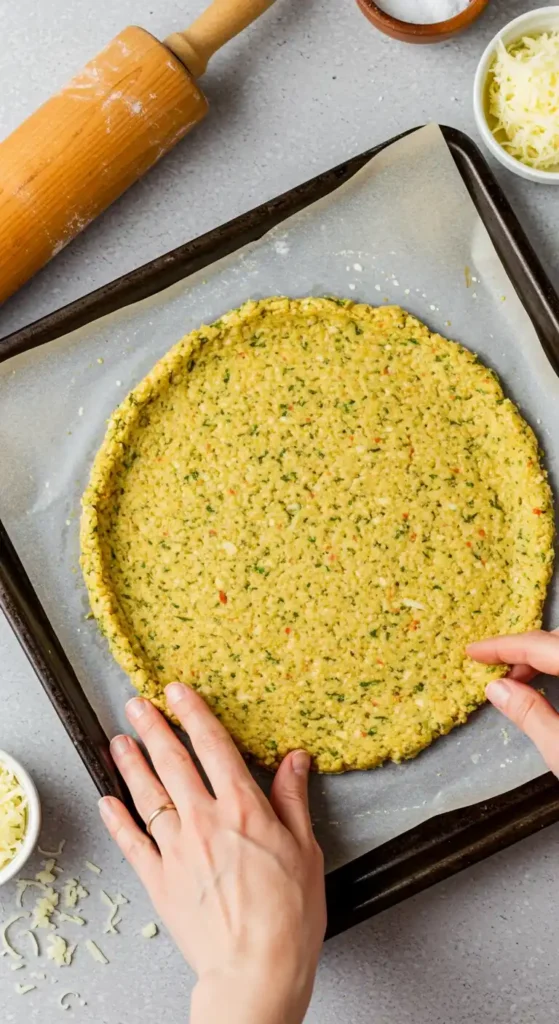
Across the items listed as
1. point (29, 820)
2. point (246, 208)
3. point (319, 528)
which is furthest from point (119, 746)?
point (246, 208)

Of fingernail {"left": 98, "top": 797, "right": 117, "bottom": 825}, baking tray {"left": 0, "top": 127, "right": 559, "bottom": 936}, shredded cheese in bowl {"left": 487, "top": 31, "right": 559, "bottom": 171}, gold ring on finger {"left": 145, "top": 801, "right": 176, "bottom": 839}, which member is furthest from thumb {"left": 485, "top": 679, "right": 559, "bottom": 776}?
shredded cheese in bowl {"left": 487, "top": 31, "right": 559, "bottom": 171}

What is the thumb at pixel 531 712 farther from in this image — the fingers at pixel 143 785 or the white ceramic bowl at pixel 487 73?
the white ceramic bowl at pixel 487 73

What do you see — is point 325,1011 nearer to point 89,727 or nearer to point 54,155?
point 89,727

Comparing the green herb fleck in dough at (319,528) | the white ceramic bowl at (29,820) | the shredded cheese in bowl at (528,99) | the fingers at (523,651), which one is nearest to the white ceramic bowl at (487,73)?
the shredded cheese in bowl at (528,99)

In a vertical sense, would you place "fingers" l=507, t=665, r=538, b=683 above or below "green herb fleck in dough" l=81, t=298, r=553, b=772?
below

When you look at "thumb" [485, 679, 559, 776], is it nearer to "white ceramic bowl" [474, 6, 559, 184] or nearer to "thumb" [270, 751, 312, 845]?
"thumb" [270, 751, 312, 845]

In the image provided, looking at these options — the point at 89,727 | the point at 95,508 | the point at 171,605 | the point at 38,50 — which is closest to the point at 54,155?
the point at 38,50
